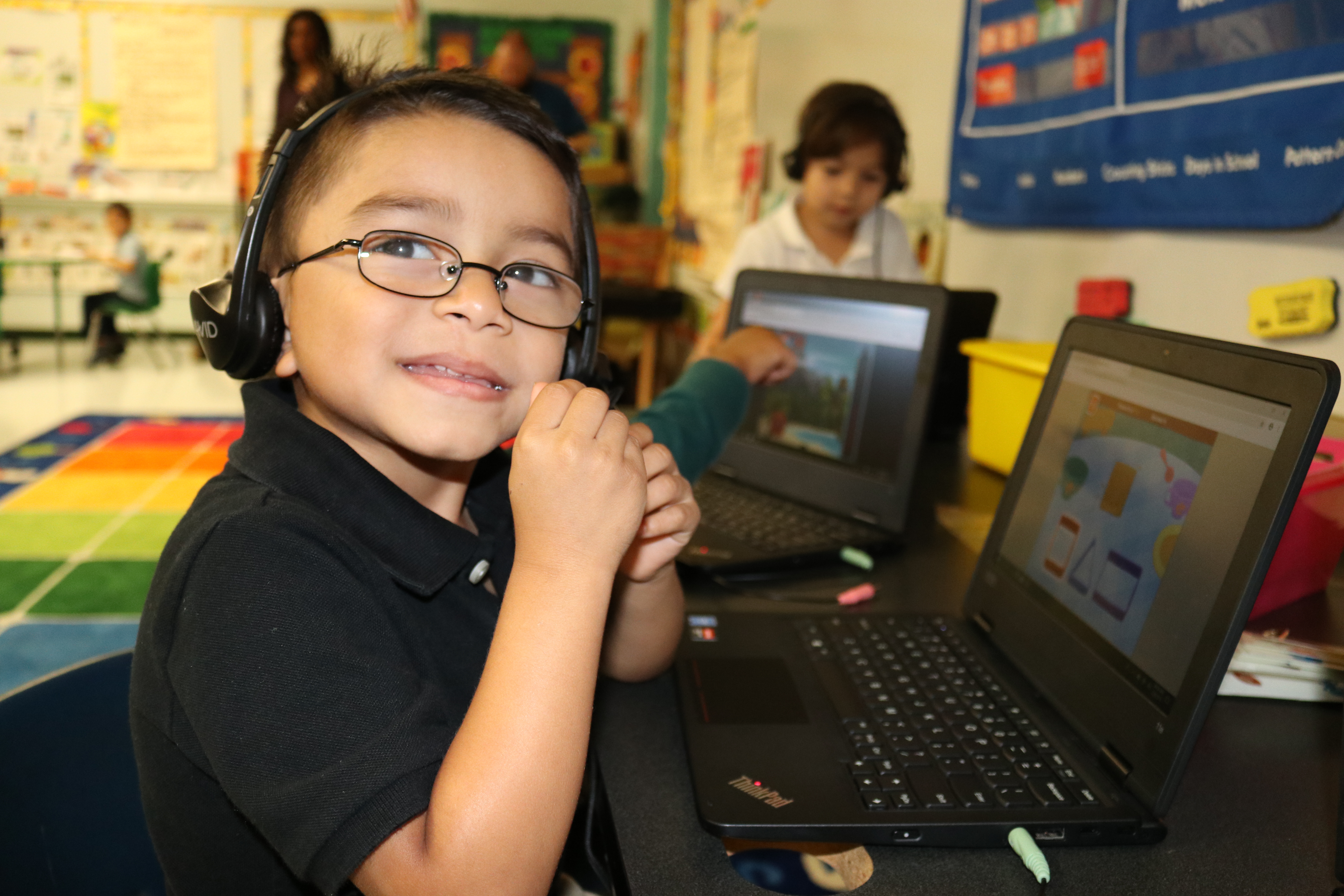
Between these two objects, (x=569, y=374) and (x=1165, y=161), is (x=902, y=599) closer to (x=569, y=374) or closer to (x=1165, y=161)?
(x=569, y=374)

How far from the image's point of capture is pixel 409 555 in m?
0.65

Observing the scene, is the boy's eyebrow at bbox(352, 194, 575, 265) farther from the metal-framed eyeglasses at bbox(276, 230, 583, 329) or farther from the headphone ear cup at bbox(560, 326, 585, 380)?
the headphone ear cup at bbox(560, 326, 585, 380)

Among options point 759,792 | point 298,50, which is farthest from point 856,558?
point 298,50

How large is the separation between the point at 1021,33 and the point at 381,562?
141 centimetres

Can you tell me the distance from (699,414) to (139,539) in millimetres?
2336

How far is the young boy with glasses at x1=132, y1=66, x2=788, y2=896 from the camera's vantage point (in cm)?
51

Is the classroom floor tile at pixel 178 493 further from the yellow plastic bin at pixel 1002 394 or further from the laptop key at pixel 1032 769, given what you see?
the laptop key at pixel 1032 769

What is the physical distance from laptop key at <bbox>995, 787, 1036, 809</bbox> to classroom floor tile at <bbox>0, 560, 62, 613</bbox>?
8.08 feet

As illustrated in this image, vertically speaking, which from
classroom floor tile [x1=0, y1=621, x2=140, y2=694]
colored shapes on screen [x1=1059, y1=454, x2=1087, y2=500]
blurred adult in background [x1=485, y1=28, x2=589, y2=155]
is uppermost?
blurred adult in background [x1=485, y1=28, x2=589, y2=155]

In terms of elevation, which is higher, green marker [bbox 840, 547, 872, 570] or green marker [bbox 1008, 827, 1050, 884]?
green marker [bbox 840, 547, 872, 570]

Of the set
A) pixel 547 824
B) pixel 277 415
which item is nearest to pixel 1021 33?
pixel 277 415

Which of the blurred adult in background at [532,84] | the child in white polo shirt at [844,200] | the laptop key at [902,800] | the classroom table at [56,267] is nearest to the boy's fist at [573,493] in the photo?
the laptop key at [902,800]

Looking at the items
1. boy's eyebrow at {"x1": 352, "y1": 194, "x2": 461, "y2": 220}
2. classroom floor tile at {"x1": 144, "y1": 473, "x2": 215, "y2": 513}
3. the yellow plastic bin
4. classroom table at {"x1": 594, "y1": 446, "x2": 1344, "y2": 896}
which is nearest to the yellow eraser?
the yellow plastic bin

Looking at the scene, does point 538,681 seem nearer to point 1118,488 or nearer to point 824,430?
point 1118,488
